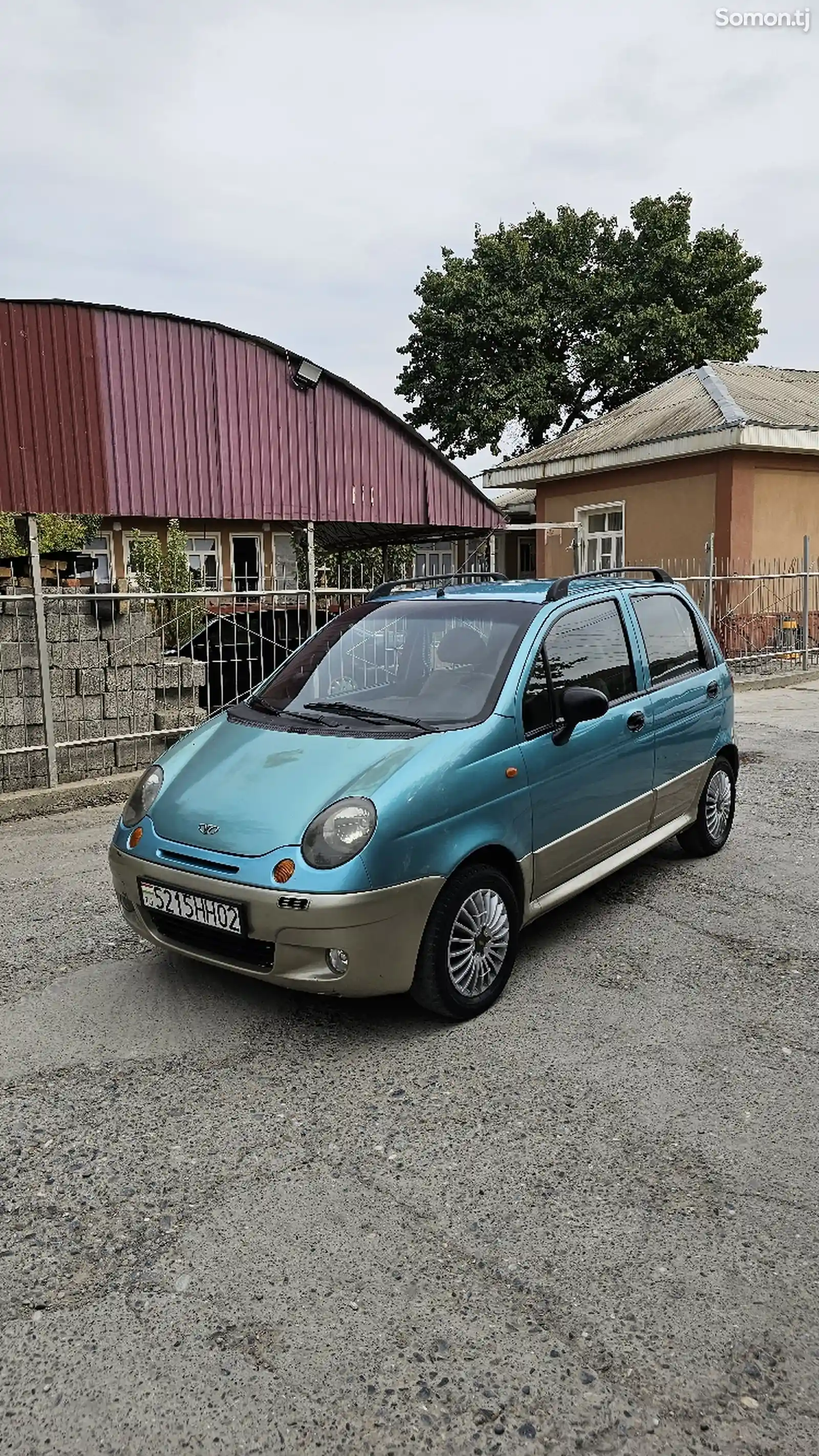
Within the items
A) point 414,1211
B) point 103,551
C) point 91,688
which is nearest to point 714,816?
point 414,1211

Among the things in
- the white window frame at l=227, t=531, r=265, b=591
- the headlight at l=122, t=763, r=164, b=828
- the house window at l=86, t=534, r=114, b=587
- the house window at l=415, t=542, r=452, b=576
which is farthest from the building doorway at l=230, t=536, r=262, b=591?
the headlight at l=122, t=763, r=164, b=828

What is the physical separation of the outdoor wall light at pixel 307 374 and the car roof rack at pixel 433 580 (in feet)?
24.5

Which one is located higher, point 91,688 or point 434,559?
point 434,559

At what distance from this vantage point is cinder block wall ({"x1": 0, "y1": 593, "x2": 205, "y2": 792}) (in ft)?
24.6

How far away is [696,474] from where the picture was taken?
704 inches

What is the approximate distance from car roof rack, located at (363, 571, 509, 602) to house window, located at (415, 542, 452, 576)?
65.1 feet

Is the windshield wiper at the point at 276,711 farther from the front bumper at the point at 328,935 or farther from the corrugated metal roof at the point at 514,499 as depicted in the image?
the corrugated metal roof at the point at 514,499

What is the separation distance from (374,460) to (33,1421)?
503 inches

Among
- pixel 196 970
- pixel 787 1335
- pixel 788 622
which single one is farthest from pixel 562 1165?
pixel 788 622

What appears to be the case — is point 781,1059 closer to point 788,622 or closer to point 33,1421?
point 33,1421

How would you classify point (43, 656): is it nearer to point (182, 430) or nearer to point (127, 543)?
point (182, 430)

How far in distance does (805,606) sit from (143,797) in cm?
1411

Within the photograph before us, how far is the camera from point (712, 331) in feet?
102

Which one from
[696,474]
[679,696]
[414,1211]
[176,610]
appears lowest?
[414,1211]
